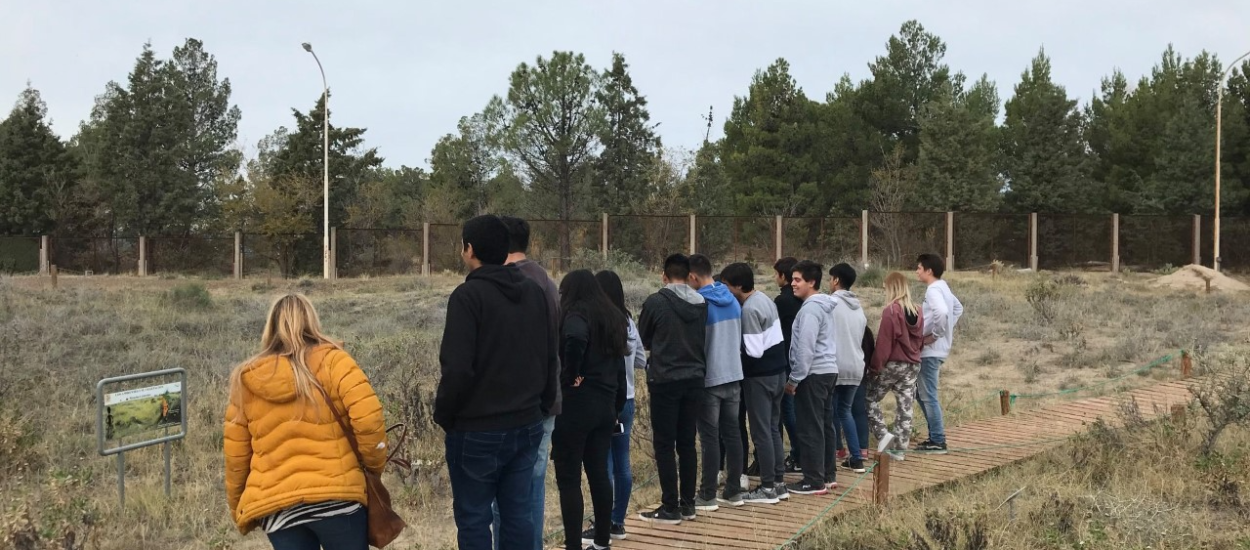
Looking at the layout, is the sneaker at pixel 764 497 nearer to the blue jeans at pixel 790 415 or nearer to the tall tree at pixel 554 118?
the blue jeans at pixel 790 415

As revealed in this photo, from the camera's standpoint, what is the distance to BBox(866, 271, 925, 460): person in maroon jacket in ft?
25.9

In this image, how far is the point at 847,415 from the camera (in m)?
7.78

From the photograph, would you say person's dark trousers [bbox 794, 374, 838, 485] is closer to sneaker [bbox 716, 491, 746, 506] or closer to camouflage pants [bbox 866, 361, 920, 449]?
sneaker [bbox 716, 491, 746, 506]

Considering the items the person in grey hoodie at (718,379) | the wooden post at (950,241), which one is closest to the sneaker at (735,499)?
the person in grey hoodie at (718,379)

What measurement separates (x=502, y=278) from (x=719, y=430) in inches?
108

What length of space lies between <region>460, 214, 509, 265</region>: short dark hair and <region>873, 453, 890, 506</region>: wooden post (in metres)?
3.05

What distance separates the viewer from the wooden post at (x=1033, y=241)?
35.6 metres

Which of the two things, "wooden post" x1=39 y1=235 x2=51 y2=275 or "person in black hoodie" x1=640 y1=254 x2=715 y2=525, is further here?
"wooden post" x1=39 y1=235 x2=51 y2=275

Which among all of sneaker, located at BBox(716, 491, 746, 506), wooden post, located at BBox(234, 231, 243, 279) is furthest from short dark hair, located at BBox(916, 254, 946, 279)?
wooden post, located at BBox(234, 231, 243, 279)

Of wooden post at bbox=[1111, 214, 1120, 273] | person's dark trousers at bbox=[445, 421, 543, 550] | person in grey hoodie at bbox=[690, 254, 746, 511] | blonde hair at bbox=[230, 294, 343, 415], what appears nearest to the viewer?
blonde hair at bbox=[230, 294, 343, 415]

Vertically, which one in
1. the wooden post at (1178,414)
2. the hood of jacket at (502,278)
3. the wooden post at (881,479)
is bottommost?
the wooden post at (881,479)

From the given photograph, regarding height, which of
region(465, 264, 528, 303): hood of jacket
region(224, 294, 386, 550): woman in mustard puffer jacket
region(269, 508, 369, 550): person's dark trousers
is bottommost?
region(269, 508, 369, 550): person's dark trousers

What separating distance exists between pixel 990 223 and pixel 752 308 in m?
31.0

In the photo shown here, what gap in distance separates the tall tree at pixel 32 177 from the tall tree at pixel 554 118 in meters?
18.1
